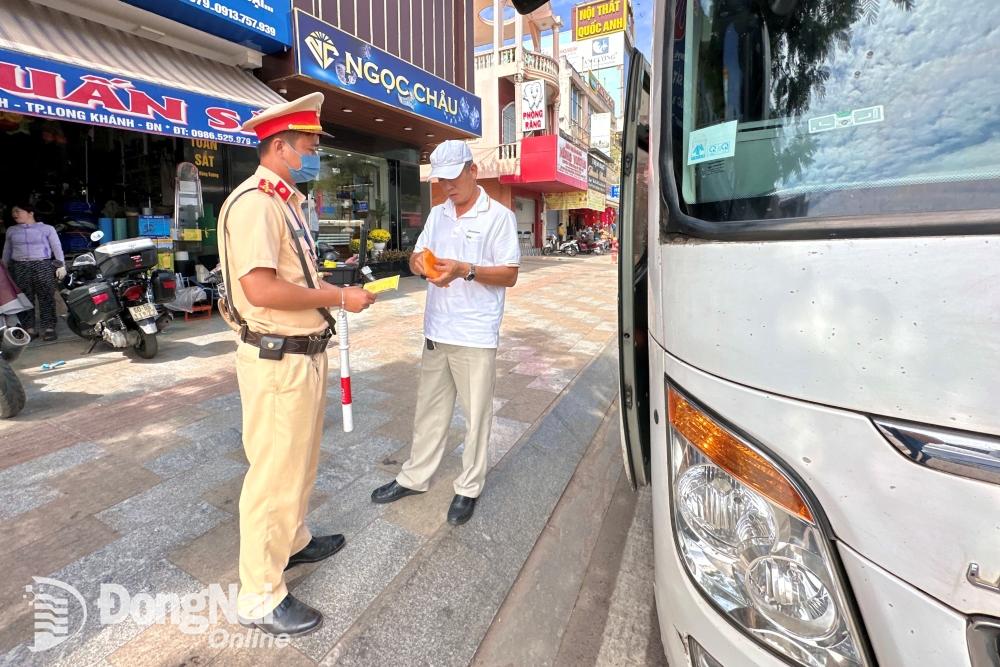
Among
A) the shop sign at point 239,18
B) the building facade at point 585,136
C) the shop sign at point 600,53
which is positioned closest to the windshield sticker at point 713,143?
the shop sign at point 239,18

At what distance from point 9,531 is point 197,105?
5.37 metres

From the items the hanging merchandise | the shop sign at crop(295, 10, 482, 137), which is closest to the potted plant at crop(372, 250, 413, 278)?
the shop sign at crop(295, 10, 482, 137)

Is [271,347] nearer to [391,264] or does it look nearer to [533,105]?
[391,264]

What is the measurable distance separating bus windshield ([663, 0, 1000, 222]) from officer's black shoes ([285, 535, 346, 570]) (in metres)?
2.02

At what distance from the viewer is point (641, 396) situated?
1952mm

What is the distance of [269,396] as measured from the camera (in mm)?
1749

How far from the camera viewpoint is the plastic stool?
7376 millimetres

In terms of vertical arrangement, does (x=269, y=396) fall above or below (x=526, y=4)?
below

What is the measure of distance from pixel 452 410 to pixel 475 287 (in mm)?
653

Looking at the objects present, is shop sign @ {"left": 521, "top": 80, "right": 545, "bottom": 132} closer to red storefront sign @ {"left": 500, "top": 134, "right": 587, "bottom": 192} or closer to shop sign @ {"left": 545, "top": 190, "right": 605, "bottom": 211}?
red storefront sign @ {"left": 500, "top": 134, "right": 587, "bottom": 192}

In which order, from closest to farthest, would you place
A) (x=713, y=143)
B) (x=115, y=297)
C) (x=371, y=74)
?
(x=713, y=143)
(x=115, y=297)
(x=371, y=74)

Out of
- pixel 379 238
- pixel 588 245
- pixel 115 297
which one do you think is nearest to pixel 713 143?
pixel 115 297

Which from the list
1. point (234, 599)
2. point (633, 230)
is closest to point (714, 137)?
point (633, 230)

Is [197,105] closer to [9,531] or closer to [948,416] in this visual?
[9,531]
